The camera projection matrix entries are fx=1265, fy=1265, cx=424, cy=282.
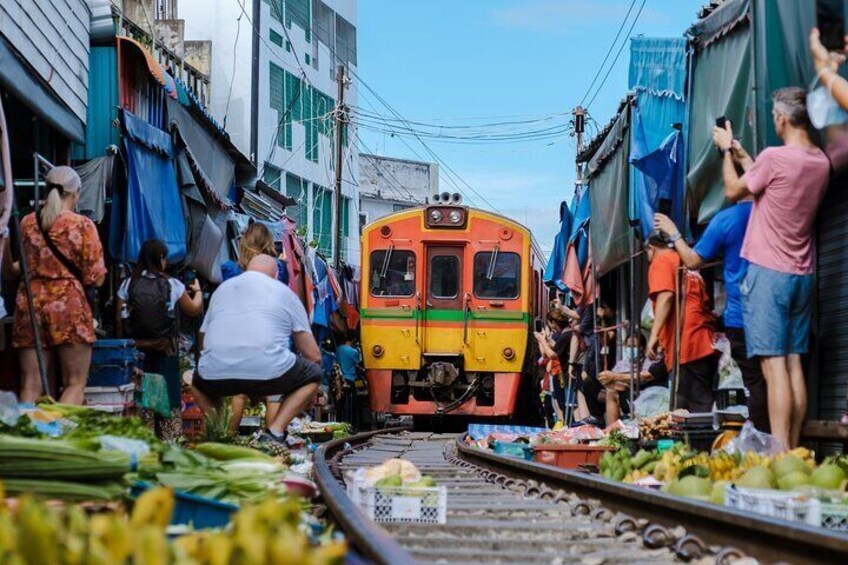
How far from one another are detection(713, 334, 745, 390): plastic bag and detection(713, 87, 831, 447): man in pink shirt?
233 centimetres

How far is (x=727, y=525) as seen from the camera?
162 inches

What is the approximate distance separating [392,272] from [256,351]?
10038 millimetres

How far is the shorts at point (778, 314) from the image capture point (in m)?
6.75

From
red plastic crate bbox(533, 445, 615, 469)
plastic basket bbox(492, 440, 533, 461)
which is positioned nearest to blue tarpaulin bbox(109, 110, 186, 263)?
plastic basket bbox(492, 440, 533, 461)

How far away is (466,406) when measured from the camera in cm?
1752

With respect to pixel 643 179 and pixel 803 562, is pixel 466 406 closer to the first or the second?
pixel 643 179

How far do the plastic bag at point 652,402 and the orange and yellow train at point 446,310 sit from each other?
7125mm

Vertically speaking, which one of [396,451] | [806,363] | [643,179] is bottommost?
[396,451]

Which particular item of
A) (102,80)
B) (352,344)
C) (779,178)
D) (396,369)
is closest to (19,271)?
(102,80)

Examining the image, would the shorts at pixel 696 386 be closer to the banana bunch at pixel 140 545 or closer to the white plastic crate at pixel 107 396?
the white plastic crate at pixel 107 396

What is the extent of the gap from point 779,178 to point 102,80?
647 centimetres

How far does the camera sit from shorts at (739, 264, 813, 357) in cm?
675

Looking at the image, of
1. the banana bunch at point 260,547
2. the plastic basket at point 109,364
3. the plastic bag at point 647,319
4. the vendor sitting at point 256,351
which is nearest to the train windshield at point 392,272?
the plastic bag at point 647,319

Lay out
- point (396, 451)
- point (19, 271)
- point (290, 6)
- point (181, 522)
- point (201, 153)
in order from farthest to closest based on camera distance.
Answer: point (290, 6) → point (201, 153) → point (396, 451) → point (19, 271) → point (181, 522)
